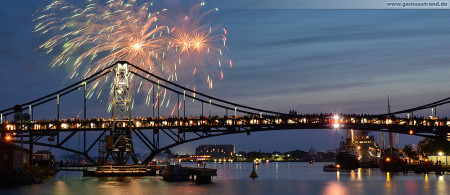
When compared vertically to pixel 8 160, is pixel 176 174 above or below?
below

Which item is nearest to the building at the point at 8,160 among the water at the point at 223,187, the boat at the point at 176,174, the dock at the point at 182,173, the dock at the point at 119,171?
the water at the point at 223,187

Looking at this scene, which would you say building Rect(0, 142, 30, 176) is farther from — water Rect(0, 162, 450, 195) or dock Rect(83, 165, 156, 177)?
dock Rect(83, 165, 156, 177)

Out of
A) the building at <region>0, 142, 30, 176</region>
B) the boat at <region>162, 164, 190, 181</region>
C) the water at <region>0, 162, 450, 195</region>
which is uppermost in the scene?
the building at <region>0, 142, 30, 176</region>

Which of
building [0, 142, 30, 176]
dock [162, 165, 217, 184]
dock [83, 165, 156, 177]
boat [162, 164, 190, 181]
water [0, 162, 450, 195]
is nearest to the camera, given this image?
water [0, 162, 450, 195]

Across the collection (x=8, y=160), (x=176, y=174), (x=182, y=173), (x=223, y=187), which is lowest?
(x=223, y=187)

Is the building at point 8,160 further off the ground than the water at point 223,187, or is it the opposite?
the building at point 8,160

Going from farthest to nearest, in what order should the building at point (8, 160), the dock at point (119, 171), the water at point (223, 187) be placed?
1. the dock at point (119, 171)
2. the building at point (8, 160)
3. the water at point (223, 187)

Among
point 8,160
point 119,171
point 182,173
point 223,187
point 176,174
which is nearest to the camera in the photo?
point 8,160

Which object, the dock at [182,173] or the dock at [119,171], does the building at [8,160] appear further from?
the dock at [119,171]

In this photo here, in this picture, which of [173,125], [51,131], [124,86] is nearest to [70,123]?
[51,131]

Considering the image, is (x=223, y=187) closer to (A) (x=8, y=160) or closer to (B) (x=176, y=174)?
(B) (x=176, y=174)

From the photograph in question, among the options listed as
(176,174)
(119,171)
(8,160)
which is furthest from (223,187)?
(119,171)

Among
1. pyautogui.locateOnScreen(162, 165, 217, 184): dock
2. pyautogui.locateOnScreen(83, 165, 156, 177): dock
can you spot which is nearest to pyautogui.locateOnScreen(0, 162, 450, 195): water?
pyautogui.locateOnScreen(162, 165, 217, 184): dock
